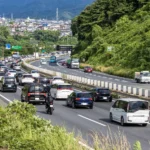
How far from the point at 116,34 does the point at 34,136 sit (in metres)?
98.4

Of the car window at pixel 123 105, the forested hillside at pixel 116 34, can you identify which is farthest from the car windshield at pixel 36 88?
the forested hillside at pixel 116 34

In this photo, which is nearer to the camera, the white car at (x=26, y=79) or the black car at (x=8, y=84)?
the black car at (x=8, y=84)

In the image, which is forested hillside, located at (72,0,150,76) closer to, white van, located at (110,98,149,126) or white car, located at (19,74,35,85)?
white car, located at (19,74,35,85)

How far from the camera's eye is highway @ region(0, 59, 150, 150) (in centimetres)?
2327

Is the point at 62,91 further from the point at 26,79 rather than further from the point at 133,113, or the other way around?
the point at 133,113

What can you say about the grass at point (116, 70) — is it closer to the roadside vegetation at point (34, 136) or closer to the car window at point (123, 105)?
the car window at point (123, 105)

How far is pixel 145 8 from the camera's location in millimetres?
113312

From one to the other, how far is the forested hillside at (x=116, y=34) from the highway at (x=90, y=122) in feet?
148

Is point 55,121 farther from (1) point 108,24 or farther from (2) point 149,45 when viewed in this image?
(1) point 108,24

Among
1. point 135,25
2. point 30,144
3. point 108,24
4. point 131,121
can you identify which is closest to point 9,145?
point 30,144

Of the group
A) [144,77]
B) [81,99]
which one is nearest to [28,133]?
[81,99]

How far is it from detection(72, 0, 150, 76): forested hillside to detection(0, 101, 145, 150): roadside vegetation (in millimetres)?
63172

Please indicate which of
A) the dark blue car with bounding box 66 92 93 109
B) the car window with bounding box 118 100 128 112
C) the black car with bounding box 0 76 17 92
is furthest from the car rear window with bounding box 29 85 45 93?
the car window with bounding box 118 100 128 112

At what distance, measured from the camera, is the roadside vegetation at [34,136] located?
1154cm
